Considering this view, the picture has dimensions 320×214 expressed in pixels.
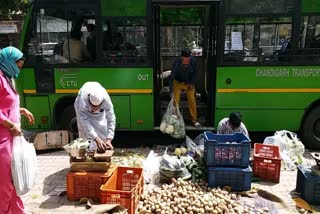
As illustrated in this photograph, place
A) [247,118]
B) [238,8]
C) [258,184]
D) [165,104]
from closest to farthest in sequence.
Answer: [258,184] → [238,8] → [247,118] → [165,104]

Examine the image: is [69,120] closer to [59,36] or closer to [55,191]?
[59,36]

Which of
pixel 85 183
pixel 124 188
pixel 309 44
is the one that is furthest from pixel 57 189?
pixel 309 44

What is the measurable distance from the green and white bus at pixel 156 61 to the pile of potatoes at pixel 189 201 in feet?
6.79

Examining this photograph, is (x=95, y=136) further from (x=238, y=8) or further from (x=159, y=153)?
(x=238, y=8)

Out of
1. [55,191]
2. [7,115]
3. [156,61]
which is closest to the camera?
[7,115]

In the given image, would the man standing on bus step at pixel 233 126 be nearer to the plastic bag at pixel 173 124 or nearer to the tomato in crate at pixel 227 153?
the tomato in crate at pixel 227 153

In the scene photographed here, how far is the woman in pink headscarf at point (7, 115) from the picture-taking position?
338 centimetres

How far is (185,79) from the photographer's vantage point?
7211 millimetres

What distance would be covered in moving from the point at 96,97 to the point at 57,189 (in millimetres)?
1532

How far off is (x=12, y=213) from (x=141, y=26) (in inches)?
152

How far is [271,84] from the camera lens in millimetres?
6375

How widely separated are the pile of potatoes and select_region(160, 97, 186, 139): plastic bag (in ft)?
5.70

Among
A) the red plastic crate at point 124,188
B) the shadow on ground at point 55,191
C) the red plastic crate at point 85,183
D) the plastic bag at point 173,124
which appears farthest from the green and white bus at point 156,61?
the red plastic crate at point 85,183

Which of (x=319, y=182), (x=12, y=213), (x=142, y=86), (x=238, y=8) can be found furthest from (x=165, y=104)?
(x=12, y=213)
